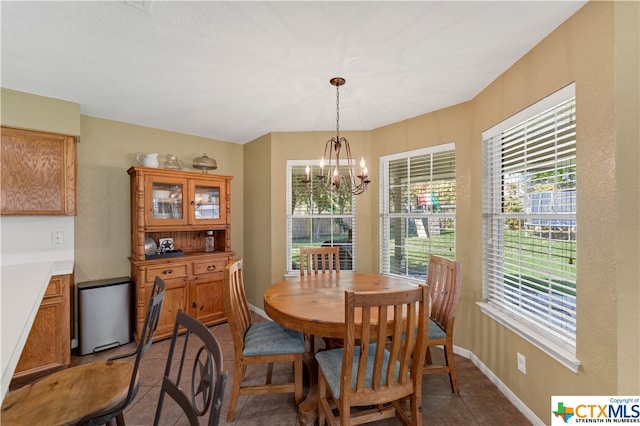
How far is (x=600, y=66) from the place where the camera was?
4.75 feet

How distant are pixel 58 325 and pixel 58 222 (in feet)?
3.29

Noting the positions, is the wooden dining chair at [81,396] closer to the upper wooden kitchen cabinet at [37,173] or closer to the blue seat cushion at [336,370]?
the blue seat cushion at [336,370]

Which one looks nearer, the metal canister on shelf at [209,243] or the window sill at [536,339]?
the window sill at [536,339]

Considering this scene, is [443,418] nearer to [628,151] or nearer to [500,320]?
[500,320]

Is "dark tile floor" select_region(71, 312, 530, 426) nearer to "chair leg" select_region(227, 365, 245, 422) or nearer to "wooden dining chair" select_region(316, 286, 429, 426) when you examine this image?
"chair leg" select_region(227, 365, 245, 422)

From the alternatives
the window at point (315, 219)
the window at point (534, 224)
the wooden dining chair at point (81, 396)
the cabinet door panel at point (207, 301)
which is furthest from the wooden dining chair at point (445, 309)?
the cabinet door panel at point (207, 301)

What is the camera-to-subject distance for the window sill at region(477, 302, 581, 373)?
159cm

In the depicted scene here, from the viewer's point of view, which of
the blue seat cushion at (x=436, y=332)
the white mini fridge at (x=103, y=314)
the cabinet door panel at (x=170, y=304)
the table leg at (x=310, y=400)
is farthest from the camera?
the cabinet door panel at (x=170, y=304)

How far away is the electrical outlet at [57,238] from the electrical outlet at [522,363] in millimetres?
4210

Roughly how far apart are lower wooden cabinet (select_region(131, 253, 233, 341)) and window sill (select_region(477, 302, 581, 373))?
272 centimetres

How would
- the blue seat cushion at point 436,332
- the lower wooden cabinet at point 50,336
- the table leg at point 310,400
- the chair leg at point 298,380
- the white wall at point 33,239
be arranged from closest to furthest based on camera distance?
the table leg at point 310,400 → the chair leg at point 298,380 → the blue seat cushion at point 436,332 → the lower wooden cabinet at point 50,336 → the white wall at point 33,239

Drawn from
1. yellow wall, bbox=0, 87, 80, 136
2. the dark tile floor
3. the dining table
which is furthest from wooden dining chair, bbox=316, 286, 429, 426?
yellow wall, bbox=0, 87, 80, 136

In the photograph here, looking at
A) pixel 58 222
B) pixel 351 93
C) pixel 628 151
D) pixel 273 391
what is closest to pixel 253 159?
pixel 351 93

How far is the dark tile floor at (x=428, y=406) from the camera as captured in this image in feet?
6.28
